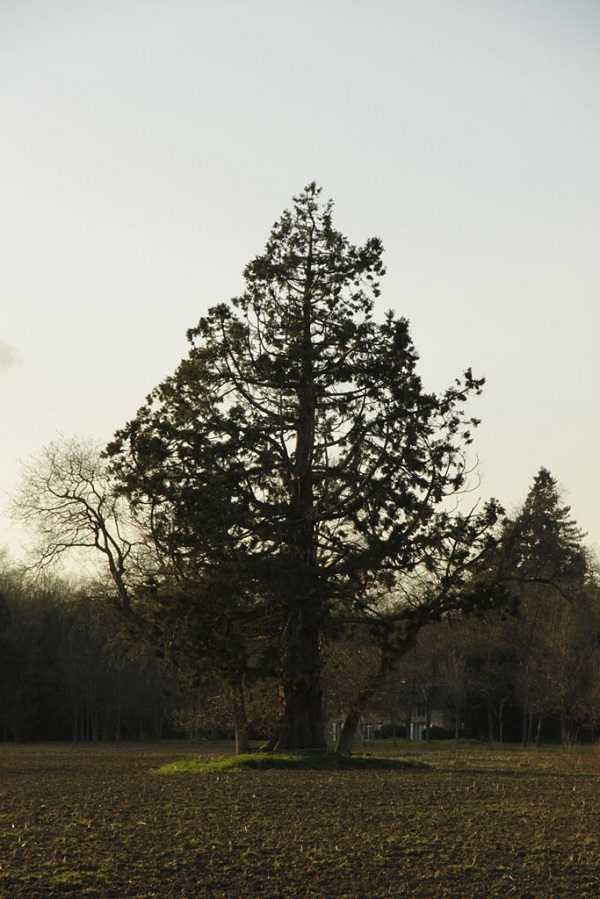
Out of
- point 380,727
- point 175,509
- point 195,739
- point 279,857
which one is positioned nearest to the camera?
point 279,857

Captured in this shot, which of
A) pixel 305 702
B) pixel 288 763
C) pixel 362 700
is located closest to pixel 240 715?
pixel 305 702

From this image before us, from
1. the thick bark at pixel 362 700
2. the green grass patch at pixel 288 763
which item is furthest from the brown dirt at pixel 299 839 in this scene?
the thick bark at pixel 362 700

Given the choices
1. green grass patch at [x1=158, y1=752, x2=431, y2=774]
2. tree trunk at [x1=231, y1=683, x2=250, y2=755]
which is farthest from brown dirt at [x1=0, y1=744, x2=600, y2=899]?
tree trunk at [x1=231, y1=683, x2=250, y2=755]

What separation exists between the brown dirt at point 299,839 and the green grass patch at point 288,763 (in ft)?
15.2

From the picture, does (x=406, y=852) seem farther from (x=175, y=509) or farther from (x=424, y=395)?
(x=424, y=395)

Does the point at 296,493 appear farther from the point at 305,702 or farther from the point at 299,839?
the point at 299,839

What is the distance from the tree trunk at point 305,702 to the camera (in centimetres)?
3088

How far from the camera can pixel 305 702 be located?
103ft

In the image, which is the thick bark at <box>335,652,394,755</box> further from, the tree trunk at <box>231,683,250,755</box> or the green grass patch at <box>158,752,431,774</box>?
the tree trunk at <box>231,683,250,755</box>

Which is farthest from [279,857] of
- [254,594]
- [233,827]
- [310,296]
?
[310,296]

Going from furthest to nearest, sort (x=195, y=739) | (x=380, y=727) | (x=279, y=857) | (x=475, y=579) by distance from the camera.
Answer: (x=380, y=727) < (x=195, y=739) < (x=475, y=579) < (x=279, y=857)

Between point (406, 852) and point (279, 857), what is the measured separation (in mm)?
1574

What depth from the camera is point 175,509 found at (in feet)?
98.2

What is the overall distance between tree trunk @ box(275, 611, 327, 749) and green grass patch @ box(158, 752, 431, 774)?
89 cm
